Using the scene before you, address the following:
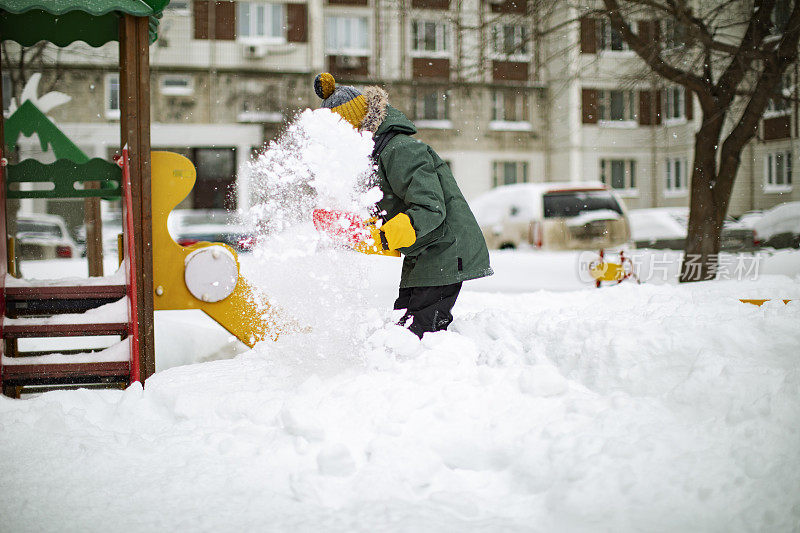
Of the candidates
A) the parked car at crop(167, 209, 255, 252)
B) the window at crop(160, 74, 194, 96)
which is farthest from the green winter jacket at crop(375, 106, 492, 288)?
the window at crop(160, 74, 194, 96)

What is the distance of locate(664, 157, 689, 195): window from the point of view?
913 inches

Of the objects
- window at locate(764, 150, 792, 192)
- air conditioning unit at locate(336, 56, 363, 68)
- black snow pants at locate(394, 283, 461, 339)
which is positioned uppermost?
air conditioning unit at locate(336, 56, 363, 68)

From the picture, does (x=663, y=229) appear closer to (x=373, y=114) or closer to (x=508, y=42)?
(x=508, y=42)

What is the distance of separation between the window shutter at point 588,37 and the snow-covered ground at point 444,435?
5886mm

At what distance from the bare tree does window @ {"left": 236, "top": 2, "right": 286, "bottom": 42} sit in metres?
15.3

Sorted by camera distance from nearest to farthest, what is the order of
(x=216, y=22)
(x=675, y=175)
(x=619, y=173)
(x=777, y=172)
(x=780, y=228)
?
1. (x=780, y=228)
2. (x=777, y=172)
3. (x=216, y=22)
4. (x=675, y=175)
5. (x=619, y=173)

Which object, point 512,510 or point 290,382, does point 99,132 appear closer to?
point 290,382

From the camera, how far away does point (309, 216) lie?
3.60 metres

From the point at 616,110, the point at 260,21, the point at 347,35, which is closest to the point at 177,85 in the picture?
the point at 260,21

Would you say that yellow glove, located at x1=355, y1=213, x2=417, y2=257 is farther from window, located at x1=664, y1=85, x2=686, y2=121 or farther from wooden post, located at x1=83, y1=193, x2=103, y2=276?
window, located at x1=664, y1=85, x2=686, y2=121

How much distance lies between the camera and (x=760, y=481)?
1.99 metres

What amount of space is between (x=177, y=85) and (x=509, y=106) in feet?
36.1

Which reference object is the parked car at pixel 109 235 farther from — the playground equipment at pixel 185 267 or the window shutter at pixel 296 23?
the playground equipment at pixel 185 267

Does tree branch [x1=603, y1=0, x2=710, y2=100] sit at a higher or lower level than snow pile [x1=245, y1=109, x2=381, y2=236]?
higher
